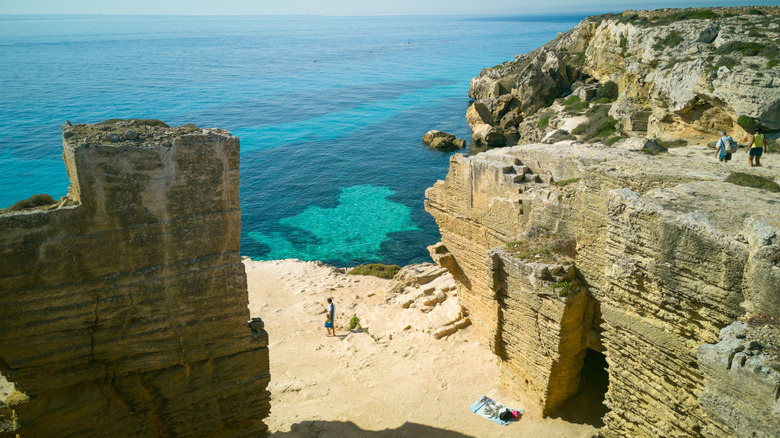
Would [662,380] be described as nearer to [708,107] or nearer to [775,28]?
[708,107]

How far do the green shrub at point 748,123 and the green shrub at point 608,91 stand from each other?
71.9 feet

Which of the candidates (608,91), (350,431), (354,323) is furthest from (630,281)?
(608,91)

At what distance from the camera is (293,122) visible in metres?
52.9

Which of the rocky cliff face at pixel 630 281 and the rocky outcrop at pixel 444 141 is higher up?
the rocky cliff face at pixel 630 281

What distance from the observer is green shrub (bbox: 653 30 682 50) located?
930 inches

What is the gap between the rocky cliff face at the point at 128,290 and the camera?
5617mm

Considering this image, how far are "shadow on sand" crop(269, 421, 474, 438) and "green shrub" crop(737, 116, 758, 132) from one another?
11554 millimetres

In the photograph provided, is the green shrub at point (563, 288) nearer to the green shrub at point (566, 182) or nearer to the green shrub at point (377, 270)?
the green shrub at point (566, 182)

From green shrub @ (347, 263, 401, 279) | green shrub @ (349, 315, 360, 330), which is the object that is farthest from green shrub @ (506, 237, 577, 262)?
green shrub @ (347, 263, 401, 279)

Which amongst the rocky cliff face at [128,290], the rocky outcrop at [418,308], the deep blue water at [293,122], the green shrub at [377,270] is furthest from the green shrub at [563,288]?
the deep blue water at [293,122]

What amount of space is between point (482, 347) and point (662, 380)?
582 centimetres

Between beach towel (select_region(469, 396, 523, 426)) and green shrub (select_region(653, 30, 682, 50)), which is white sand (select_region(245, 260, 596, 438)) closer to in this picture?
beach towel (select_region(469, 396, 523, 426))

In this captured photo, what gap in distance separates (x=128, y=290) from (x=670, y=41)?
1043 inches

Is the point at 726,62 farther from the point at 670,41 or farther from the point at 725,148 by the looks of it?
the point at 670,41
